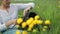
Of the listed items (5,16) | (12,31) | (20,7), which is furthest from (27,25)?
(20,7)

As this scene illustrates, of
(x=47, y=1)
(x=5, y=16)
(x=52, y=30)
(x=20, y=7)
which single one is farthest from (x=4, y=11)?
(x=47, y=1)

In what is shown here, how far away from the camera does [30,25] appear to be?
1376 millimetres

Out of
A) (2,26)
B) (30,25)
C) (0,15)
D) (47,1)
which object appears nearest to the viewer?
(30,25)

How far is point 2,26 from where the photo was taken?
2035 millimetres

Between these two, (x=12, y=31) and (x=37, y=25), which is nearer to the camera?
(x=37, y=25)

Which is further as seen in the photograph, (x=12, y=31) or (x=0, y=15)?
(x=0, y=15)

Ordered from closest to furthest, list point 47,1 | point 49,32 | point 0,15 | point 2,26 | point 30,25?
point 30,25 < point 49,32 < point 2,26 < point 0,15 < point 47,1

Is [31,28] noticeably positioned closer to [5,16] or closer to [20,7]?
[5,16]

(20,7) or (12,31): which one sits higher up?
(20,7)

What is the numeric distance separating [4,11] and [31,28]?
95 centimetres

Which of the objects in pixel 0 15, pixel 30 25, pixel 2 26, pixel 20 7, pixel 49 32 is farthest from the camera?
pixel 20 7

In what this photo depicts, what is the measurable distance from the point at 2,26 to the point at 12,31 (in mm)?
100

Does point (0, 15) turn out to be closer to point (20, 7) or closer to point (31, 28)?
point (20, 7)

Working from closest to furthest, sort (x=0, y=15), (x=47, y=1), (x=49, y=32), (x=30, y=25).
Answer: (x=30, y=25) → (x=49, y=32) → (x=0, y=15) → (x=47, y=1)
